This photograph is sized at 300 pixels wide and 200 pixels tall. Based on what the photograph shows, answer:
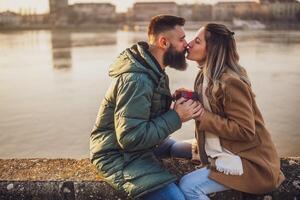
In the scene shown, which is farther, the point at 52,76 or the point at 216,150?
the point at 52,76

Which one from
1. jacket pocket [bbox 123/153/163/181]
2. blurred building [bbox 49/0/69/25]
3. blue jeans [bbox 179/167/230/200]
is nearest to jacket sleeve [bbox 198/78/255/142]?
blue jeans [bbox 179/167/230/200]

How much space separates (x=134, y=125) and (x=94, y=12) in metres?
128

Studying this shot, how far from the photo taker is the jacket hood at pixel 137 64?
2621 millimetres

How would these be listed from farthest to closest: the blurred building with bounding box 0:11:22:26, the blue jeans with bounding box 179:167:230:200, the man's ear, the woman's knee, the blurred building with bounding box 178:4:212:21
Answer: the blurred building with bounding box 178:4:212:21 → the blurred building with bounding box 0:11:22:26 → the woman's knee → the man's ear → the blue jeans with bounding box 179:167:230:200

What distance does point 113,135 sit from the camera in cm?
274

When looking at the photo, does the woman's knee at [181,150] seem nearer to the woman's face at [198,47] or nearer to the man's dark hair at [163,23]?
the woman's face at [198,47]

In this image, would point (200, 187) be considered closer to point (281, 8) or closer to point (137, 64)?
point (137, 64)

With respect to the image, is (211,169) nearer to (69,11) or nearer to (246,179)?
(246,179)

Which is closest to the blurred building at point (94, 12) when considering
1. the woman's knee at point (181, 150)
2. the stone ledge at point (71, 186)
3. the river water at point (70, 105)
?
the river water at point (70, 105)

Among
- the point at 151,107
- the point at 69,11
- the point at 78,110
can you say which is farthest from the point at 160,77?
the point at 69,11

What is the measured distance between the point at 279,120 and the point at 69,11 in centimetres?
11414

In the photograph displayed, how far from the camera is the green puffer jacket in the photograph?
2.56 m

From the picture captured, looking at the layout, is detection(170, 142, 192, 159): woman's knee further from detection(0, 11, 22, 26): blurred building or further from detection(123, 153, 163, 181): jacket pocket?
detection(0, 11, 22, 26): blurred building

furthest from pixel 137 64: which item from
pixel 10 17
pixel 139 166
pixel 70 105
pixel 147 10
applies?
pixel 147 10
